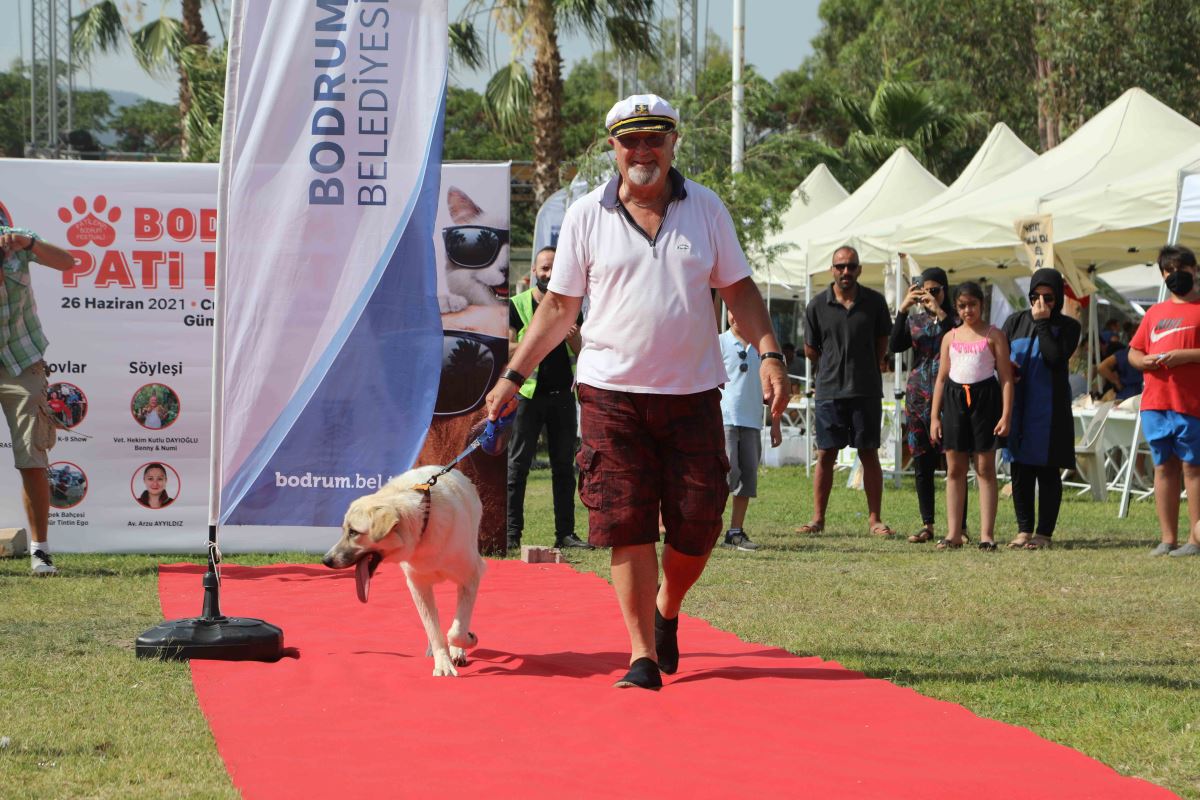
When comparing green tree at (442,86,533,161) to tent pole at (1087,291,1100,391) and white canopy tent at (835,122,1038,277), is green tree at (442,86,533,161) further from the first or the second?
tent pole at (1087,291,1100,391)

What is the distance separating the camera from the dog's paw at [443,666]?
5.66 meters

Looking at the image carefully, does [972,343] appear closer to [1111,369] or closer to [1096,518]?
[1096,518]

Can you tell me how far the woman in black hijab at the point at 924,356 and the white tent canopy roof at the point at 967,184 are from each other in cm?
667

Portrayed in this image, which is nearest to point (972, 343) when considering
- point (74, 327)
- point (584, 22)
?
point (74, 327)

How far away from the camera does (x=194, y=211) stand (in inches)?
381

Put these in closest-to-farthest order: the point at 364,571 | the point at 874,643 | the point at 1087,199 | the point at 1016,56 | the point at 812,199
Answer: the point at 364,571 < the point at 874,643 < the point at 1087,199 < the point at 812,199 < the point at 1016,56

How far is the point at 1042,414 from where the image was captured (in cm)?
1048

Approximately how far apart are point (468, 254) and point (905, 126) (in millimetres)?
33250

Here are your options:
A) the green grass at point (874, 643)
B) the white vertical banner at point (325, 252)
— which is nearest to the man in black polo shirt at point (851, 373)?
the green grass at point (874, 643)

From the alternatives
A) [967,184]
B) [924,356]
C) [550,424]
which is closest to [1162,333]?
[924,356]

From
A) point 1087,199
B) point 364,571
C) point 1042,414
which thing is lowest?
point 364,571

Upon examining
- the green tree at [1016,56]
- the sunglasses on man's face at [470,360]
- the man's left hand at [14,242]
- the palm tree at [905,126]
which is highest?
the green tree at [1016,56]

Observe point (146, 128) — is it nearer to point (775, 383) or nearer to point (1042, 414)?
point (1042, 414)

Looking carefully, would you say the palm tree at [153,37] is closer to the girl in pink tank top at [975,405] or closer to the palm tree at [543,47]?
the palm tree at [543,47]
